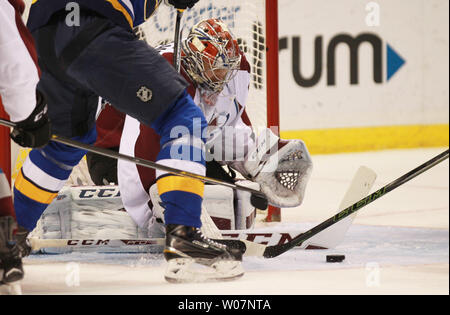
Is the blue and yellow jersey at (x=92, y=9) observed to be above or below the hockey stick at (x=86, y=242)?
above

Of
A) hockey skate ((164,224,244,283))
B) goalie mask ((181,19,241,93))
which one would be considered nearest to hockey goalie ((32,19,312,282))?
goalie mask ((181,19,241,93))

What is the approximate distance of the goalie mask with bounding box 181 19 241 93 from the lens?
2.98 meters

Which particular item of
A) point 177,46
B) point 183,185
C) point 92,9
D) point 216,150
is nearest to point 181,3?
point 177,46

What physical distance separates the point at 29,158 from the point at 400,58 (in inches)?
192

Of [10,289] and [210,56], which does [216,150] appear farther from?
[10,289]

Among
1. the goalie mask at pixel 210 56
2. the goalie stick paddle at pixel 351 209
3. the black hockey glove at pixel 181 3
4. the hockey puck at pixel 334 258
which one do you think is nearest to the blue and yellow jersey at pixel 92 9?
the black hockey glove at pixel 181 3

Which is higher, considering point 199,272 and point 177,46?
point 177,46

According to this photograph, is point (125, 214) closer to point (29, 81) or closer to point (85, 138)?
point (85, 138)

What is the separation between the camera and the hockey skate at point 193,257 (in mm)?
2369

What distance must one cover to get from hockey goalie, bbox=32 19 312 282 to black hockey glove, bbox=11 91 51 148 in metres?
0.71

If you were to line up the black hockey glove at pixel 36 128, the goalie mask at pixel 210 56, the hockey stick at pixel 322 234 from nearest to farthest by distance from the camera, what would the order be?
1. the black hockey glove at pixel 36 128
2. the hockey stick at pixel 322 234
3. the goalie mask at pixel 210 56

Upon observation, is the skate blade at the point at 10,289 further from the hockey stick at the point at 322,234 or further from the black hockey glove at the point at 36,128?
the hockey stick at the point at 322,234

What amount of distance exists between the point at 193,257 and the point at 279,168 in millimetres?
1071

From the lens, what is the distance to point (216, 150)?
132 inches
